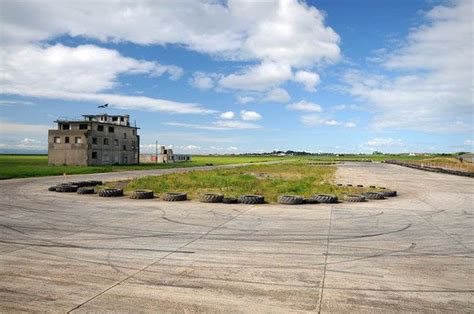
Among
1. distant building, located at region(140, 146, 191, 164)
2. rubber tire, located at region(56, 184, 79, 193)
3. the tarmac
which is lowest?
the tarmac

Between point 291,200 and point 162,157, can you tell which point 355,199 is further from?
point 162,157

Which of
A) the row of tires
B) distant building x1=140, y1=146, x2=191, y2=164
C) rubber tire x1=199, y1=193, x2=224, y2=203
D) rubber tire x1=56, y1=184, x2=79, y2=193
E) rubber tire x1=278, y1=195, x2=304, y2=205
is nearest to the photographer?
rubber tire x1=278, y1=195, x2=304, y2=205

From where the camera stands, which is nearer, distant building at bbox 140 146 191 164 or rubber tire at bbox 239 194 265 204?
rubber tire at bbox 239 194 265 204

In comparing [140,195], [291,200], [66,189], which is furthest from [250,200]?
[66,189]

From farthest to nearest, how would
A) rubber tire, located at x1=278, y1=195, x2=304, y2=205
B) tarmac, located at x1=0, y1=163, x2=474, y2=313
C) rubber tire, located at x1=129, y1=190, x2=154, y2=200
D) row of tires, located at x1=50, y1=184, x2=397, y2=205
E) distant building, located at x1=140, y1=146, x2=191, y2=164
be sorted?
distant building, located at x1=140, y1=146, x2=191, y2=164
rubber tire, located at x1=129, y1=190, x2=154, y2=200
row of tires, located at x1=50, y1=184, x2=397, y2=205
rubber tire, located at x1=278, y1=195, x2=304, y2=205
tarmac, located at x1=0, y1=163, x2=474, y2=313

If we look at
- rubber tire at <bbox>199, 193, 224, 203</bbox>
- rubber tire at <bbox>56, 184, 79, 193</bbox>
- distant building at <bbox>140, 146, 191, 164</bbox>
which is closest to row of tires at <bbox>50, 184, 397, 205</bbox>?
rubber tire at <bbox>199, 193, 224, 203</bbox>

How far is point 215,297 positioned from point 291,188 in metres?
21.9

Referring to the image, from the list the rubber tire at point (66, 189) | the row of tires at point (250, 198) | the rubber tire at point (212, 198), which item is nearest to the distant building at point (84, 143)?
the rubber tire at point (66, 189)

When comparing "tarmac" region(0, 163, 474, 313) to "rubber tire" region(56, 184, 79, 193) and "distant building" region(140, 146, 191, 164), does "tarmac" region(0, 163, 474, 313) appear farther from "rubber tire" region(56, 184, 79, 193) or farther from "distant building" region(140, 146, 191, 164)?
"distant building" region(140, 146, 191, 164)

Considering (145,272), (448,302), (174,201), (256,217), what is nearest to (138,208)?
(174,201)

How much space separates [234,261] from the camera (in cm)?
946

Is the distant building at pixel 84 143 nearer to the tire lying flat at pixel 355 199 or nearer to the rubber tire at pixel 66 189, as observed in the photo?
the rubber tire at pixel 66 189

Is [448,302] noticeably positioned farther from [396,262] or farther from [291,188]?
[291,188]

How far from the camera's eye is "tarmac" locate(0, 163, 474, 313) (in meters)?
6.90
